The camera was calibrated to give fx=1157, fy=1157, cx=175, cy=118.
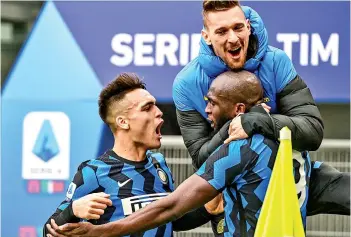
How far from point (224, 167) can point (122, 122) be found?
3.87ft

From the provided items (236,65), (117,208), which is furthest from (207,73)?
(117,208)

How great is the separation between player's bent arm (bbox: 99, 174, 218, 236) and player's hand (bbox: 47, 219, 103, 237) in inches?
3.7

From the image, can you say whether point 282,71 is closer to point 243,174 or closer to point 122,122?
point 243,174

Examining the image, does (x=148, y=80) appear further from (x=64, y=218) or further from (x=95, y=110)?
(x=64, y=218)

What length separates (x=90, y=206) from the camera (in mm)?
5898

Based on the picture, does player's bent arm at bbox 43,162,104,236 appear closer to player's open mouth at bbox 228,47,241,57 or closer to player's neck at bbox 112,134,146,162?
player's neck at bbox 112,134,146,162

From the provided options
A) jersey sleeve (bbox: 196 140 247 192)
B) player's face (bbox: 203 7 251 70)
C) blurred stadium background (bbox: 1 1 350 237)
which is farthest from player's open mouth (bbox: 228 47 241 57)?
blurred stadium background (bbox: 1 1 350 237)

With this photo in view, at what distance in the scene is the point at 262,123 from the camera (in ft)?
18.4

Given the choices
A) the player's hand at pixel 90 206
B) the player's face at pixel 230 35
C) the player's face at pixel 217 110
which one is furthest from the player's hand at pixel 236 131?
the player's hand at pixel 90 206

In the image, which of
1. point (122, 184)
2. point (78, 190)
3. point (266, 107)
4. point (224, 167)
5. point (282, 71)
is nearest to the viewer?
point (224, 167)

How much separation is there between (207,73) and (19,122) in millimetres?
4950

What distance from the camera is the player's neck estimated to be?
21.3 ft

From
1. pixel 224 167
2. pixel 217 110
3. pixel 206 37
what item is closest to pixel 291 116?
pixel 217 110

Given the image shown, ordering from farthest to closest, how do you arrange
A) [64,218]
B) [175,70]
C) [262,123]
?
[175,70]
[64,218]
[262,123]
